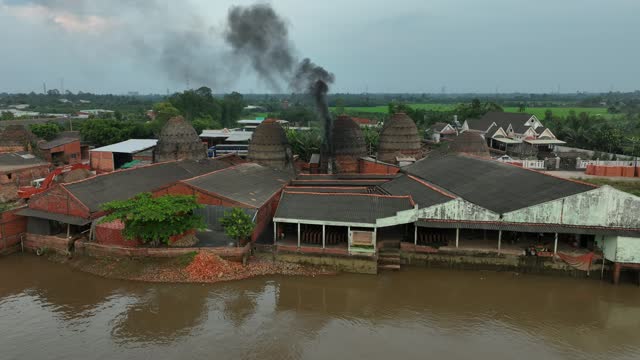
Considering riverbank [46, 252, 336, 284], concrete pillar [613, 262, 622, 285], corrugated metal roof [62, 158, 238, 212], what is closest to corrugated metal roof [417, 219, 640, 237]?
concrete pillar [613, 262, 622, 285]

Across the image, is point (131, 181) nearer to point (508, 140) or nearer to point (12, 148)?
point (12, 148)

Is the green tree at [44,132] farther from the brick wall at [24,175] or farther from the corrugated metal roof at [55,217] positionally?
the corrugated metal roof at [55,217]

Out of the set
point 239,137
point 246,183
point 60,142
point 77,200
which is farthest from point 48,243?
point 239,137

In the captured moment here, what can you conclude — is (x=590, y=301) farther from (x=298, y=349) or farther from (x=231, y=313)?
(x=231, y=313)

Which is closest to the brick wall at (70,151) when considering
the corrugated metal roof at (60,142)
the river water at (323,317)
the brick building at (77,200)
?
the corrugated metal roof at (60,142)

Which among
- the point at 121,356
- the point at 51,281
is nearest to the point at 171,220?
the point at 51,281
